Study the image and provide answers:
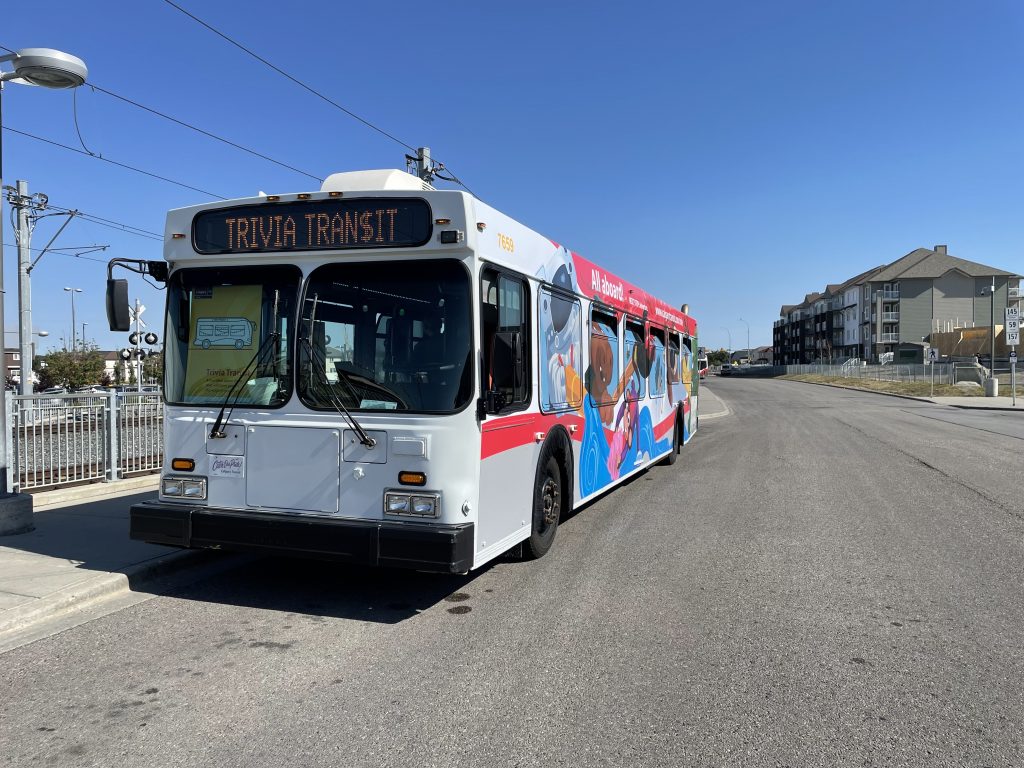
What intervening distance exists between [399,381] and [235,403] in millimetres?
1274

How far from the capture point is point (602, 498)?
974cm

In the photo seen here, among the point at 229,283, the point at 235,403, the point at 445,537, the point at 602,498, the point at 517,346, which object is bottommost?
the point at 602,498

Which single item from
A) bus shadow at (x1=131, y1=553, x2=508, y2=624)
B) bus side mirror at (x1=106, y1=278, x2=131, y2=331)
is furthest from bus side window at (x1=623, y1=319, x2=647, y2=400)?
bus side mirror at (x1=106, y1=278, x2=131, y2=331)

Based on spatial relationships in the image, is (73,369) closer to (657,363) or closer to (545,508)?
(657,363)

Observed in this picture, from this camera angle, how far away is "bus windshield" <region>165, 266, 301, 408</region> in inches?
200

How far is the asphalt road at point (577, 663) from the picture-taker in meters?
3.20

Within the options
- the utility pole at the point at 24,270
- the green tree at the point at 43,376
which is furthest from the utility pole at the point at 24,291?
the green tree at the point at 43,376

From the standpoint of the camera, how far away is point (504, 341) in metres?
4.98

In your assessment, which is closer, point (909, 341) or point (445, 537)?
point (445, 537)

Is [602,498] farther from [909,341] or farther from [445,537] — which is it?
[909,341]

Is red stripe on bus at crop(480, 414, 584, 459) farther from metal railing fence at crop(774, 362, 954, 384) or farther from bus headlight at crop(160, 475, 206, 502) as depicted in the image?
metal railing fence at crop(774, 362, 954, 384)

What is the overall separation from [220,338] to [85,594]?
6.66 ft

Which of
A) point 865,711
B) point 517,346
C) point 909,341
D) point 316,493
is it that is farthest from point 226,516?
point 909,341

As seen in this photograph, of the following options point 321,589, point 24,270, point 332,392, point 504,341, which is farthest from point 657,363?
point 24,270
